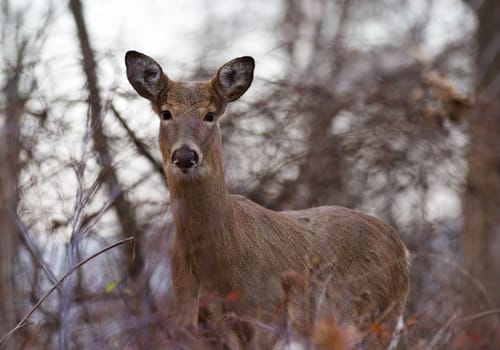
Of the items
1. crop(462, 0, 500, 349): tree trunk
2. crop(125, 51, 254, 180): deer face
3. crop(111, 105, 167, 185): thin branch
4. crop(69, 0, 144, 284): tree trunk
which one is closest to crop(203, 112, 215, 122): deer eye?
crop(125, 51, 254, 180): deer face

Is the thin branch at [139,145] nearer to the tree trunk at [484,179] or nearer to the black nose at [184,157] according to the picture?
the black nose at [184,157]

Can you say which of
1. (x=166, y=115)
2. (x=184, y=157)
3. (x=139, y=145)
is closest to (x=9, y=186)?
(x=139, y=145)

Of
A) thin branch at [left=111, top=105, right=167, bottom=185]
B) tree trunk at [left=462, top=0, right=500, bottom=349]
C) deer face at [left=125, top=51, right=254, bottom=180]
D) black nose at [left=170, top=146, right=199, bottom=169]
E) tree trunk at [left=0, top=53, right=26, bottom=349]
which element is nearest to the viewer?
black nose at [left=170, top=146, right=199, bottom=169]

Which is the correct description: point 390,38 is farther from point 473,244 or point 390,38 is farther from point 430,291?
point 430,291

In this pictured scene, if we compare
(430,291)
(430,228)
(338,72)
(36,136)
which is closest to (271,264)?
(36,136)

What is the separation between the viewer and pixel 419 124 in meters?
10.4

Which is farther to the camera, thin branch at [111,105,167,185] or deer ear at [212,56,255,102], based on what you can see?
thin branch at [111,105,167,185]

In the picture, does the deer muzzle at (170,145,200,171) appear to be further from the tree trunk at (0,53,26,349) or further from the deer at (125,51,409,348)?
the tree trunk at (0,53,26,349)

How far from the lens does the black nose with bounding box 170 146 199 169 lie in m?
5.66

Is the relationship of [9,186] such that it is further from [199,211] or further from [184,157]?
[184,157]

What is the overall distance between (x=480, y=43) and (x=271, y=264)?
935 centimetres

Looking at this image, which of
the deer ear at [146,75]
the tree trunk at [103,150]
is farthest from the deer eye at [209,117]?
the tree trunk at [103,150]

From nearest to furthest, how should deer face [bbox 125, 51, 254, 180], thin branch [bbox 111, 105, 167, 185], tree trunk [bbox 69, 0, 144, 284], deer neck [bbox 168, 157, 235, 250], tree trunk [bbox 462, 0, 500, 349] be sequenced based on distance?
deer face [bbox 125, 51, 254, 180] < deer neck [bbox 168, 157, 235, 250] < tree trunk [bbox 69, 0, 144, 284] < thin branch [bbox 111, 105, 167, 185] < tree trunk [bbox 462, 0, 500, 349]

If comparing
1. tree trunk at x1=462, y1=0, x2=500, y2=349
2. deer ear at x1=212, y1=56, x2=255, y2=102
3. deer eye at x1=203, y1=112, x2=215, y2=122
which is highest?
deer ear at x1=212, y1=56, x2=255, y2=102
